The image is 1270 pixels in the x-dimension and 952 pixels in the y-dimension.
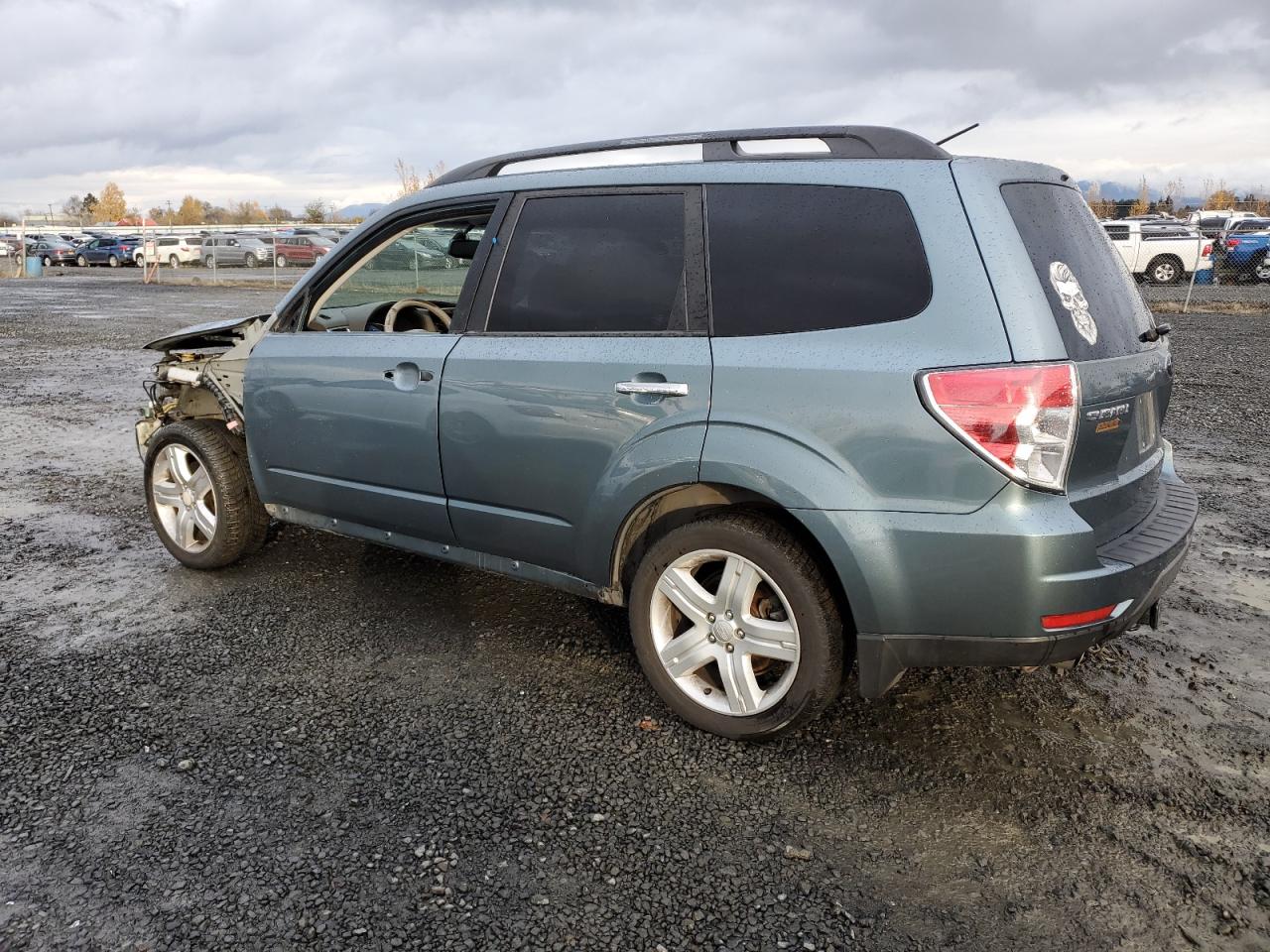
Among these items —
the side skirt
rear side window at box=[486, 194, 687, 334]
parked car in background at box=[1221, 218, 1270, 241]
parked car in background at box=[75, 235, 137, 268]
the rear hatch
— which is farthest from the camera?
parked car in background at box=[75, 235, 137, 268]

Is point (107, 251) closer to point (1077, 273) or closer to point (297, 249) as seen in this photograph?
point (297, 249)

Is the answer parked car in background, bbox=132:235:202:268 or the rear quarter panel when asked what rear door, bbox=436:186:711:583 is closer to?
the rear quarter panel

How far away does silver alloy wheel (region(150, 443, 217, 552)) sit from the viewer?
4.93 metres

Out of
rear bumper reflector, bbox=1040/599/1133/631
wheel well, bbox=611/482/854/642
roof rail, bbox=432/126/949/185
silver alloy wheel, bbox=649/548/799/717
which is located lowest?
silver alloy wheel, bbox=649/548/799/717

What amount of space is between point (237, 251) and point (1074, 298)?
40.5 metres

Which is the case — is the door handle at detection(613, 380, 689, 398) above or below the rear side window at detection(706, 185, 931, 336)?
below

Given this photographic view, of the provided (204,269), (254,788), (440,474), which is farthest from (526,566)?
(204,269)

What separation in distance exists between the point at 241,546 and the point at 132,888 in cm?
251

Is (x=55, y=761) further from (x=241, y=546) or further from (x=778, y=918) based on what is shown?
(x=778, y=918)

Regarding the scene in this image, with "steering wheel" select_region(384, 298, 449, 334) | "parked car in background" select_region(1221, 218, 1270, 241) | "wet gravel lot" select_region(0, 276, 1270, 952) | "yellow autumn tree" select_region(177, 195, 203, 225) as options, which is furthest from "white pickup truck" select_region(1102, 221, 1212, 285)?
"yellow autumn tree" select_region(177, 195, 203, 225)

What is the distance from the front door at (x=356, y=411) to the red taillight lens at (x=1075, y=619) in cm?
220

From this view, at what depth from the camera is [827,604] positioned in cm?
305

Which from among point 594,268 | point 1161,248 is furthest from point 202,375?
point 1161,248

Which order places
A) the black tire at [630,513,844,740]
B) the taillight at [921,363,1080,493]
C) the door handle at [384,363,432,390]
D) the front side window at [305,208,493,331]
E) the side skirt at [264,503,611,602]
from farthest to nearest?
1. the front side window at [305,208,493,331]
2. the door handle at [384,363,432,390]
3. the side skirt at [264,503,611,602]
4. the black tire at [630,513,844,740]
5. the taillight at [921,363,1080,493]
